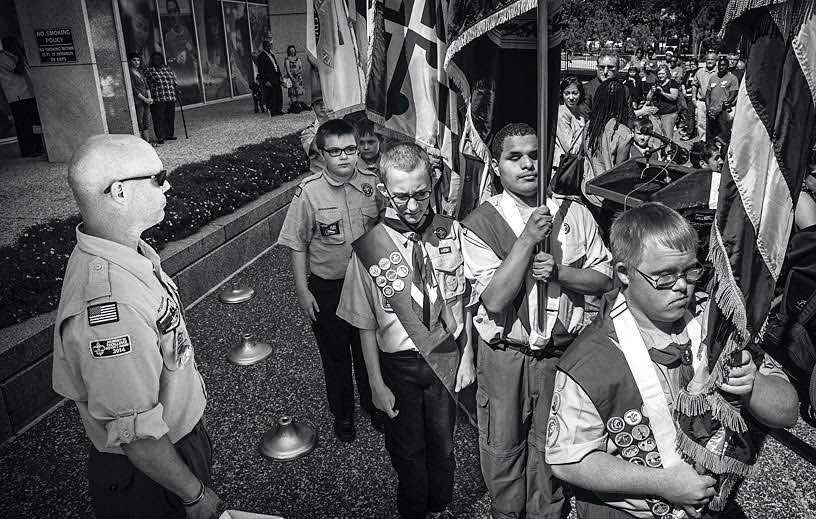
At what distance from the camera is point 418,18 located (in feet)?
12.7

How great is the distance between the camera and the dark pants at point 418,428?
296 cm

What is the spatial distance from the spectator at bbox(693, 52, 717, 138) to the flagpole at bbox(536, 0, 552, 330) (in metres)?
11.8

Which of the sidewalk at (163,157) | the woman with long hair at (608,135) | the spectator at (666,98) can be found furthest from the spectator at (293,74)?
the woman with long hair at (608,135)

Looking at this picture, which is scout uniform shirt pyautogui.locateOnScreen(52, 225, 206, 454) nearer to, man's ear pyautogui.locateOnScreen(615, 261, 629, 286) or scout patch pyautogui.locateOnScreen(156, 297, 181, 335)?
scout patch pyautogui.locateOnScreen(156, 297, 181, 335)

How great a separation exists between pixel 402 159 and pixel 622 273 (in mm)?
1197

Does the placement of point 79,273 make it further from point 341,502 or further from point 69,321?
point 341,502

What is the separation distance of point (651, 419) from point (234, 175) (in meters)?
7.82

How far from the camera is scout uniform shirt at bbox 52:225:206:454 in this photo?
1.82 metres

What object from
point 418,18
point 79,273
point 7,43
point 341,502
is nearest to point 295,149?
point 7,43

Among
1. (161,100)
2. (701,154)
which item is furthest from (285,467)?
(161,100)

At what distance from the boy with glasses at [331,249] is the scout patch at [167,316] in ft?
5.65

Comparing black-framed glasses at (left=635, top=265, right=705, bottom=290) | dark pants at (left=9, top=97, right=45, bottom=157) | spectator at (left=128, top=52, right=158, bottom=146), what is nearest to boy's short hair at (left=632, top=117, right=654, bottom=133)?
black-framed glasses at (left=635, top=265, right=705, bottom=290)

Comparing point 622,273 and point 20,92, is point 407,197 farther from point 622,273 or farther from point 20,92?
point 20,92

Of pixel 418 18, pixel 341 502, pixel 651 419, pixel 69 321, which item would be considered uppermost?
pixel 418 18
